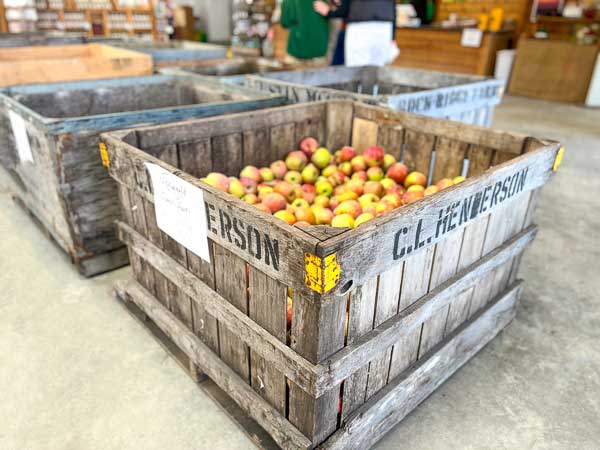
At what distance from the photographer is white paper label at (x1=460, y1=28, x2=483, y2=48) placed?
381 inches

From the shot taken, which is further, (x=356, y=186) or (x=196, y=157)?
(x=356, y=186)

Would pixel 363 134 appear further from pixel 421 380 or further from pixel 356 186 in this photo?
pixel 421 380

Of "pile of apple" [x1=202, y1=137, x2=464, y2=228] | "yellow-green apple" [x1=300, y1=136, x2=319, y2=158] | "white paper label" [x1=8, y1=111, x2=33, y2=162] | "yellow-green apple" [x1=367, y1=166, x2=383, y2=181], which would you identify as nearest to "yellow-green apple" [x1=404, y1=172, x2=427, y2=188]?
"pile of apple" [x1=202, y1=137, x2=464, y2=228]

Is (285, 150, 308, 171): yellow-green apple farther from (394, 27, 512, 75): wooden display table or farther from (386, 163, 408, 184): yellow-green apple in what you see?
(394, 27, 512, 75): wooden display table

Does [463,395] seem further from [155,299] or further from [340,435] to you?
[155,299]

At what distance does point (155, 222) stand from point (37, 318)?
102 cm

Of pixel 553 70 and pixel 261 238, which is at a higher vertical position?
pixel 261 238

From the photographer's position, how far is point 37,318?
2430mm

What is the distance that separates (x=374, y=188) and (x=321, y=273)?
52.9 inches

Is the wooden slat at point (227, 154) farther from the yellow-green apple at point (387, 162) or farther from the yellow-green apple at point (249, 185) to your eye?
the yellow-green apple at point (387, 162)

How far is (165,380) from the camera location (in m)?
2.05

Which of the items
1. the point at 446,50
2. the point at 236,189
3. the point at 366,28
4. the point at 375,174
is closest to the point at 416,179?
the point at 375,174

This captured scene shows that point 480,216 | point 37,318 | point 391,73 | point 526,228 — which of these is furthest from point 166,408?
point 391,73

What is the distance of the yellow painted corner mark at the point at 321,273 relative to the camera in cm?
119
